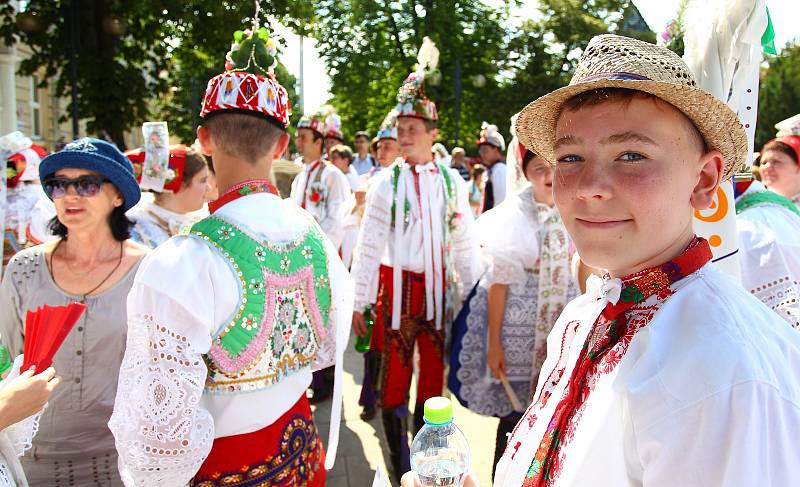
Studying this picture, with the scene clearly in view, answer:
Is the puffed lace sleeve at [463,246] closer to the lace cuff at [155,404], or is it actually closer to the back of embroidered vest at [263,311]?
the back of embroidered vest at [263,311]

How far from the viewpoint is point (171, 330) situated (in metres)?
1.70

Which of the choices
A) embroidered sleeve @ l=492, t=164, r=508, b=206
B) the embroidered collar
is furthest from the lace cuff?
embroidered sleeve @ l=492, t=164, r=508, b=206

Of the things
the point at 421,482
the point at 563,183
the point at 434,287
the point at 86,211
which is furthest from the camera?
the point at 434,287

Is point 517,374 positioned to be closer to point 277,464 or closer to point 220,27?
point 277,464

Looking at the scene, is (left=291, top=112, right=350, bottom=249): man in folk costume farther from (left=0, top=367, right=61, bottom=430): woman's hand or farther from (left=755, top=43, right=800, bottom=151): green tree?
(left=755, top=43, right=800, bottom=151): green tree

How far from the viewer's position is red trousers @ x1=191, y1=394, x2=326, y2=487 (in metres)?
1.90

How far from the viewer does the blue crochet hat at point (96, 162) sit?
254 centimetres

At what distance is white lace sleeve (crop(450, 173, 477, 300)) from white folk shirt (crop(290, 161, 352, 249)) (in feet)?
6.78

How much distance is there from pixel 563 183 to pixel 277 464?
4.56 ft

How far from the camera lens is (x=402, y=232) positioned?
12.9 feet

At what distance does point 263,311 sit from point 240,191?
1.39ft

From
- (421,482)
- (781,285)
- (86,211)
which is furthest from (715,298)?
(86,211)

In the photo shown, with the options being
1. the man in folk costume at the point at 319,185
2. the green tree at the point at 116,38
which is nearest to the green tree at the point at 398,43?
the green tree at the point at 116,38

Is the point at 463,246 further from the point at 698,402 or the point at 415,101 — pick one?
the point at 698,402
